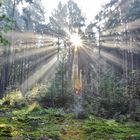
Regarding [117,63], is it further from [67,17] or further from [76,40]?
[67,17]

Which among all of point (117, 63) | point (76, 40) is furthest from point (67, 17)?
point (117, 63)

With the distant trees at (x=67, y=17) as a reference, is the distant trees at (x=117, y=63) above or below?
below

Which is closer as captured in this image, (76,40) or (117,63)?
(117,63)

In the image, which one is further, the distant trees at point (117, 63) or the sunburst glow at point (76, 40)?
the sunburst glow at point (76, 40)

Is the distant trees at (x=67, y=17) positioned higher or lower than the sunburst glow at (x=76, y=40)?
higher

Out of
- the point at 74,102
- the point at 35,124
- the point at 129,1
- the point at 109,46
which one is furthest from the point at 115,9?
the point at 35,124

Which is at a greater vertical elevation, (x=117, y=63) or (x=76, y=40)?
(x=76, y=40)

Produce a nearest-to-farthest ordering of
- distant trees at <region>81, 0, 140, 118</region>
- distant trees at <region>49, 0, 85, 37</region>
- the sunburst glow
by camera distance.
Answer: distant trees at <region>81, 0, 140, 118</region> < the sunburst glow < distant trees at <region>49, 0, 85, 37</region>

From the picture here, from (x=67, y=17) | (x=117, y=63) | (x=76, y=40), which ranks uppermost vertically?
(x=67, y=17)

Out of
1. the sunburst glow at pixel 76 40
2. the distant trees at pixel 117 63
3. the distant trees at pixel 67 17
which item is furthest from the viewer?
the distant trees at pixel 67 17

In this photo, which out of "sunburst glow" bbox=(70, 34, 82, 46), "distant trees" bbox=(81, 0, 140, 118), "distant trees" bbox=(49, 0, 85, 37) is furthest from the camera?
"distant trees" bbox=(49, 0, 85, 37)

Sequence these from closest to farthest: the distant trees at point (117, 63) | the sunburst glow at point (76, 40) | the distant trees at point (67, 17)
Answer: the distant trees at point (117, 63), the sunburst glow at point (76, 40), the distant trees at point (67, 17)

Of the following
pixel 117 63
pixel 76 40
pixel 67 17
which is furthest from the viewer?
pixel 67 17

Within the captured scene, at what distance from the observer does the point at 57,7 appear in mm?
69875
